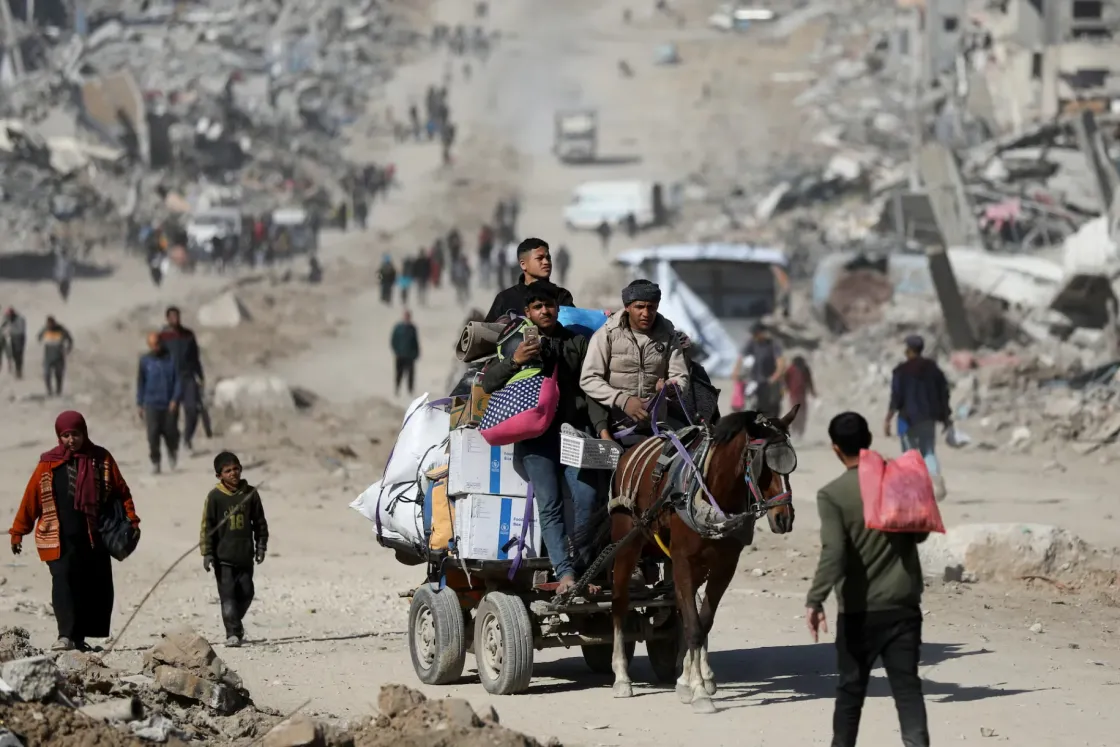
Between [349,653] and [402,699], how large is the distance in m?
3.79

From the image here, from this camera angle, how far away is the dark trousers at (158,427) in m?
20.8

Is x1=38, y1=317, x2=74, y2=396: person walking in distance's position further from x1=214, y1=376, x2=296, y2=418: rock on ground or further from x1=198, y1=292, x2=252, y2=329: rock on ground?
x1=198, y1=292, x2=252, y2=329: rock on ground

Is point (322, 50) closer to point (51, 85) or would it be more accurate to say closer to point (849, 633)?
point (51, 85)

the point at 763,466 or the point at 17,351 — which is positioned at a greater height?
the point at 17,351

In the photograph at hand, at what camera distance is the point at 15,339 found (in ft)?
102

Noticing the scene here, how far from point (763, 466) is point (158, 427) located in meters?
12.7

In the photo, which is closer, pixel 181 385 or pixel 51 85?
pixel 181 385

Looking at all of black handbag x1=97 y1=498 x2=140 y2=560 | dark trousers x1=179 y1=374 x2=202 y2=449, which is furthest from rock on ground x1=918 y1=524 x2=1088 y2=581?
dark trousers x1=179 y1=374 x2=202 y2=449

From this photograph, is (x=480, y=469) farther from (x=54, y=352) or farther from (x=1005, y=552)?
(x=54, y=352)

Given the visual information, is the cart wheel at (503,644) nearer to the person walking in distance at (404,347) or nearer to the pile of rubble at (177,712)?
the pile of rubble at (177,712)

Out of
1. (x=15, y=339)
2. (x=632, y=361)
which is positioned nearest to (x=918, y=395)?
(x=632, y=361)

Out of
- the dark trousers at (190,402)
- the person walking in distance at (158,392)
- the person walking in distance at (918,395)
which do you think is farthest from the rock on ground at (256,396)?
the person walking in distance at (918,395)

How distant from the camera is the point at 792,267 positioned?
4359cm

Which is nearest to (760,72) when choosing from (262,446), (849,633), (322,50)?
(322,50)
